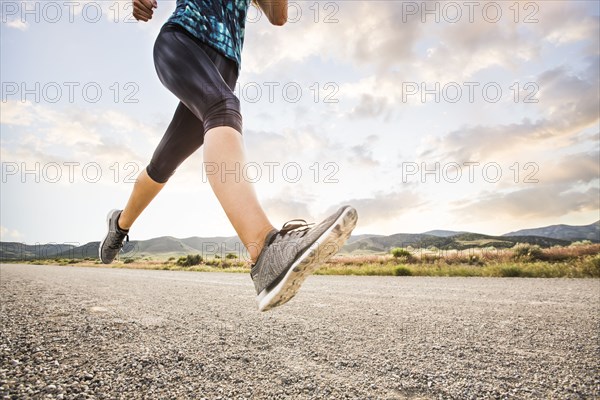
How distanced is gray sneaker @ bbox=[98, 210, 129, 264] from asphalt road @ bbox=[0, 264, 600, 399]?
0.56 metres

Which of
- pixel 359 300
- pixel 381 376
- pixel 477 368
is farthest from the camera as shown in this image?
pixel 359 300

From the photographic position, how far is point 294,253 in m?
1.38

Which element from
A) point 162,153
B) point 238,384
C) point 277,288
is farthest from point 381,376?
point 162,153

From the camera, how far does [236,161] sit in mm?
1504

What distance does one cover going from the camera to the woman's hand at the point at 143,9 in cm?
181

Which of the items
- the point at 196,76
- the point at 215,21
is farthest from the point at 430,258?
the point at 196,76

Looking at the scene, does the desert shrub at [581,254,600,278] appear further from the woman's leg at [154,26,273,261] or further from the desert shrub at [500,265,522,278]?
the woman's leg at [154,26,273,261]

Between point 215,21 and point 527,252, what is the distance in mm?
12535

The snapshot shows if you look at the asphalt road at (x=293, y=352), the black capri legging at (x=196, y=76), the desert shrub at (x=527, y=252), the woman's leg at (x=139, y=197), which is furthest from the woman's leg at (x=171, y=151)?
the desert shrub at (x=527, y=252)

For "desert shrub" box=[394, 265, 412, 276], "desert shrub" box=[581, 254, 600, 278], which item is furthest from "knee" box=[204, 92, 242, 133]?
"desert shrub" box=[394, 265, 412, 276]

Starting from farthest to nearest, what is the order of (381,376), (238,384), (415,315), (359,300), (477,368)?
(359,300)
(415,315)
(477,368)
(381,376)
(238,384)

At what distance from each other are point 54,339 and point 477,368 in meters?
2.69

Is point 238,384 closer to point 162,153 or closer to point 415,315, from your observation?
point 162,153

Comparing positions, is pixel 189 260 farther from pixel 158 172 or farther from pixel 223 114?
pixel 223 114
